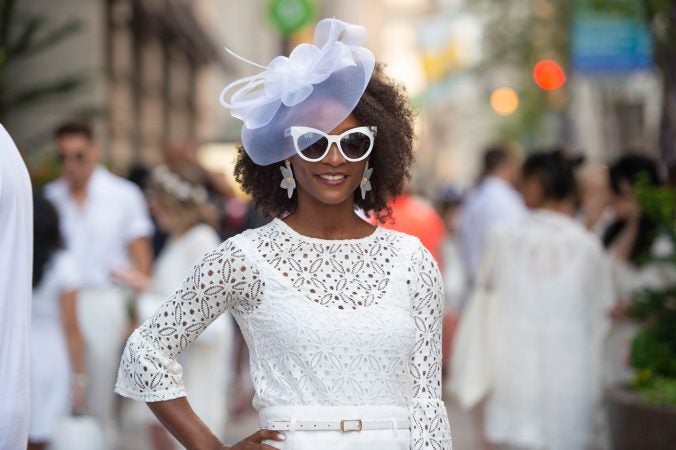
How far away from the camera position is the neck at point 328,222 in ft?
13.8

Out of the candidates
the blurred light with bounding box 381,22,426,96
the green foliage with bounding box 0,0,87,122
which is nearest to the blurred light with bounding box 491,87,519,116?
the green foliage with bounding box 0,0,87,122

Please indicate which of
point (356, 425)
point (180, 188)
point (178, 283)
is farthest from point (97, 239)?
point (356, 425)

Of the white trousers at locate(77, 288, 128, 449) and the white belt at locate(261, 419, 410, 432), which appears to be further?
the white trousers at locate(77, 288, 128, 449)

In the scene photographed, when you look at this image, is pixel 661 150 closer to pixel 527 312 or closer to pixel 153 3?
pixel 527 312

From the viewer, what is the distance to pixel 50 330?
7.83 metres

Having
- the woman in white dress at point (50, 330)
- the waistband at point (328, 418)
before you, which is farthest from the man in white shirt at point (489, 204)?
the waistband at point (328, 418)

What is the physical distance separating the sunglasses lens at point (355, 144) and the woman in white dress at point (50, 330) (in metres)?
3.64

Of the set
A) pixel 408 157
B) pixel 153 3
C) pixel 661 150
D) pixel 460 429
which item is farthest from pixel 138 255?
pixel 153 3

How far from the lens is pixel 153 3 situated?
21203mm

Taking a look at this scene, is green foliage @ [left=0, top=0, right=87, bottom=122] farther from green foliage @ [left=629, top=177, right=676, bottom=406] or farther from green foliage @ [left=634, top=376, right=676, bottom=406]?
green foliage @ [left=634, top=376, right=676, bottom=406]

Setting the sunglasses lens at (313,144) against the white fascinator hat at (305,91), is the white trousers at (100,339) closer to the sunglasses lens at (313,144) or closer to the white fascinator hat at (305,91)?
the white fascinator hat at (305,91)

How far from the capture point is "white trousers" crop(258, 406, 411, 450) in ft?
13.0

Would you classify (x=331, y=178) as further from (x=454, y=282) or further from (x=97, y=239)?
(x=454, y=282)

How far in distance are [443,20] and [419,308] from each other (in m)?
37.2
